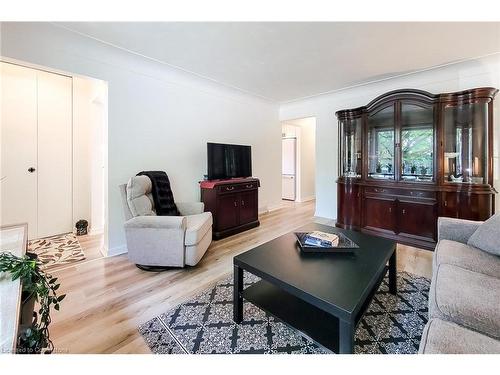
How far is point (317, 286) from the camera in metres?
1.24

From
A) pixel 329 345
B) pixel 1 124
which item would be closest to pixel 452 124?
pixel 329 345

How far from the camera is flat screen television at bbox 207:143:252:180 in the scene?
3.49 metres

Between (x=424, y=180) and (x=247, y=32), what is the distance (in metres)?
2.79

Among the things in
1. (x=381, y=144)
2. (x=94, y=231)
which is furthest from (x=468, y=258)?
(x=94, y=231)

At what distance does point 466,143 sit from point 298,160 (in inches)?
148

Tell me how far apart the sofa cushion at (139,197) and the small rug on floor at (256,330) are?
1112 mm

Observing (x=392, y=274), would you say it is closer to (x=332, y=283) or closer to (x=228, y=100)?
(x=332, y=283)

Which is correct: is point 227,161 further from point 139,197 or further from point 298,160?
point 298,160

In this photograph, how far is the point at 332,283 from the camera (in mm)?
1277

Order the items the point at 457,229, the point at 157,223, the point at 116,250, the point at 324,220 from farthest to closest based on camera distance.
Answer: the point at 324,220 < the point at 116,250 < the point at 157,223 < the point at 457,229

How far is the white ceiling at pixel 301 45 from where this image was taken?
7.08ft

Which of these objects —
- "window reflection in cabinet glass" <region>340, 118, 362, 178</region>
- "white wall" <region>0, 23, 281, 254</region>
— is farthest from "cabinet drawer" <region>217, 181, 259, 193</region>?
"window reflection in cabinet glass" <region>340, 118, 362, 178</region>

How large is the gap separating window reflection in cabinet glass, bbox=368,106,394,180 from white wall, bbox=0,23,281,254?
218 cm
